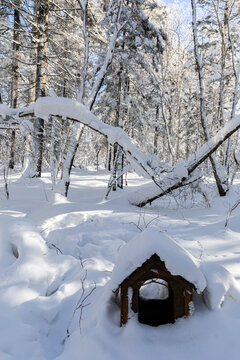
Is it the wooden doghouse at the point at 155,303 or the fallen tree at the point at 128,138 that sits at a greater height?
the fallen tree at the point at 128,138

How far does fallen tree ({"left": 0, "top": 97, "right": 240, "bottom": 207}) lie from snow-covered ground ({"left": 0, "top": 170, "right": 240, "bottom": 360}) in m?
1.51

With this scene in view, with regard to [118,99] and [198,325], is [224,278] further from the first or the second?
[118,99]

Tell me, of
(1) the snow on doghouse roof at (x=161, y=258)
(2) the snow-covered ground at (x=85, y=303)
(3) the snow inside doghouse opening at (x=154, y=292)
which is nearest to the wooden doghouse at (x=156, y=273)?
(1) the snow on doghouse roof at (x=161, y=258)

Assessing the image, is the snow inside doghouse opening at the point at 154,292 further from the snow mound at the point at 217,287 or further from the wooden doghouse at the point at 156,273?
the snow mound at the point at 217,287

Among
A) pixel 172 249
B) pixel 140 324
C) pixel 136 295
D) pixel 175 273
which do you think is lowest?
pixel 140 324

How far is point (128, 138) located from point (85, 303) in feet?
12.1

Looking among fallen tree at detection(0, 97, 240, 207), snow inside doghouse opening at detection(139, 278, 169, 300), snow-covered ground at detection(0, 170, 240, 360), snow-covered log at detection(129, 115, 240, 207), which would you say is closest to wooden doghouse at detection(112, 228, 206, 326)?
snow-covered ground at detection(0, 170, 240, 360)

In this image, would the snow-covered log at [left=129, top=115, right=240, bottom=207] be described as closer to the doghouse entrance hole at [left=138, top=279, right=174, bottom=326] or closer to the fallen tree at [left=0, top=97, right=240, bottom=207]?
the fallen tree at [left=0, top=97, right=240, bottom=207]

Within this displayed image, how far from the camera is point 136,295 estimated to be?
6.53 ft

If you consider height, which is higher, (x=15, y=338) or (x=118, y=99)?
(x=118, y=99)

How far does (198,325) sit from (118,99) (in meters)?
11.0

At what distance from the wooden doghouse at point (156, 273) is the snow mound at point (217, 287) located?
0.61 ft

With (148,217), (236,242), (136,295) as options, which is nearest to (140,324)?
(136,295)

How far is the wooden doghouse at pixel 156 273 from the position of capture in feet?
5.95
